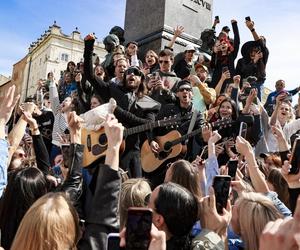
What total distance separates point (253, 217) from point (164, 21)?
8.43m

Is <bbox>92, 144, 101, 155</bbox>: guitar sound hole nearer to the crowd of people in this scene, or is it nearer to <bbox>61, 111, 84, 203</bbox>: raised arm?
the crowd of people

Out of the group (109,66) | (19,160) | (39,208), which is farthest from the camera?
(109,66)

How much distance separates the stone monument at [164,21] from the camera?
10.3 metres

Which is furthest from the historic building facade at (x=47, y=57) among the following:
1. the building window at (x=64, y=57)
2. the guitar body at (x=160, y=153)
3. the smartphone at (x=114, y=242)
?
the smartphone at (x=114, y=242)

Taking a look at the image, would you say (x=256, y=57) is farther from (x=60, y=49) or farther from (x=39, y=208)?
(x=60, y=49)

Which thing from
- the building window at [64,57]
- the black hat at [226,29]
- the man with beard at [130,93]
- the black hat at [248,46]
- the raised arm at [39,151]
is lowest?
the raised arm at [39,151]

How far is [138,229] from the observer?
4.75 feet

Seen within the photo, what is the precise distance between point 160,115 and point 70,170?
3.41m

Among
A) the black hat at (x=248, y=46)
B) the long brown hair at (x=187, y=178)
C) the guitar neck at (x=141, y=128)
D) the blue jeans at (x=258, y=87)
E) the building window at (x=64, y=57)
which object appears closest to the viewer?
the long brown hair at (x=187, y=178)

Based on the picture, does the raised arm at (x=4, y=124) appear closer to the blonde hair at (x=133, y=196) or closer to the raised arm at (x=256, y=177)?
the blonde hair at (x=133, y=196)

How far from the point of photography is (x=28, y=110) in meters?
4.04

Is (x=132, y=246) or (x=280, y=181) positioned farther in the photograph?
(x=280, y=181)

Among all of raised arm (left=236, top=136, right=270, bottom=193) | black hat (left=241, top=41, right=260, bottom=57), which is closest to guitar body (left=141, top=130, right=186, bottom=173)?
raised arm (left=236, top=136, right=270, bottom=193)

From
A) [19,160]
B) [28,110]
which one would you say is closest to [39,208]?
[28,110]
